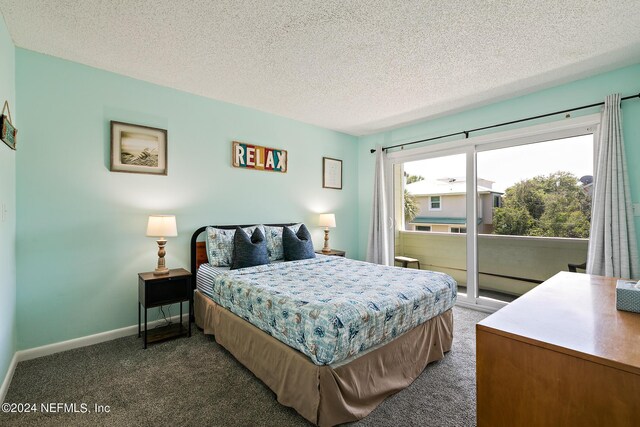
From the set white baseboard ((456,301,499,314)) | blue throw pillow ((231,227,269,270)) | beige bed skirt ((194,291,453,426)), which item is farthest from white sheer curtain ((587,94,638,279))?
blue throw pillow ((231,227,269,270))

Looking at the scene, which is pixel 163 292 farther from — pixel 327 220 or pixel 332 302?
pixel 327 220

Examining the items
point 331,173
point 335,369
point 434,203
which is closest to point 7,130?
point 335,369

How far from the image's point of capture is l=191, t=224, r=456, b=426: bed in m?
1.68

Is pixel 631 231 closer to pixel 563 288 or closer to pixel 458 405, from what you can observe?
pixel 563 288

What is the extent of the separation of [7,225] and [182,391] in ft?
5.96

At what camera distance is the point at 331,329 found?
165cm

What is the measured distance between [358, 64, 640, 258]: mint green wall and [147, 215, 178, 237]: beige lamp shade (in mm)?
3420

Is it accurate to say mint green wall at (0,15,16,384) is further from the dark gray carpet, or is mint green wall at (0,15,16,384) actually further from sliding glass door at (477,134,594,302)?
sliding glass door at (477,134,594,302)

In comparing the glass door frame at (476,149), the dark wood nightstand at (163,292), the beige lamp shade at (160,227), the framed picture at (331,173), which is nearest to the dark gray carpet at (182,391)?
the dark wood nightstand at (163,292)

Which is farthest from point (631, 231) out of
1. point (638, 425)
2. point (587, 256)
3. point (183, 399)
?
point (183, 399)

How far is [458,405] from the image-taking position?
75.0 inches

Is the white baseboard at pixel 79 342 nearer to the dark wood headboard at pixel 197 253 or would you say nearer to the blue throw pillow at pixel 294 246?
the dark wood headboard at pixel 197 253

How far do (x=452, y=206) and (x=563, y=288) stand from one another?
2521 millimetres

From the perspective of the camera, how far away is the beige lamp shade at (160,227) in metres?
2.80
